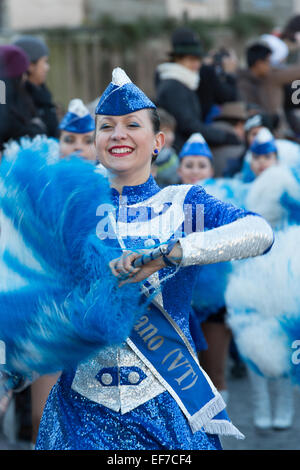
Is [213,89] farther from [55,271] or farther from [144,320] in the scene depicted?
[55,271]

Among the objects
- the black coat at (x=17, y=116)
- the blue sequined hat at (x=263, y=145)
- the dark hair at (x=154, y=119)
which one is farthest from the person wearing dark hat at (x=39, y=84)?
the dark hair at (x=154, y=119)

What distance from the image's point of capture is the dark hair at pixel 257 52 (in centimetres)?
761

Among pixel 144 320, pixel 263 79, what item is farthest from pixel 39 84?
pixel 144 320

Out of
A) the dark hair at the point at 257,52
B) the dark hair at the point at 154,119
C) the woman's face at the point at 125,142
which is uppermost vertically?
the dark hair at the point at 257,52

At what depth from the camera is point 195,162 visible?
210 inches

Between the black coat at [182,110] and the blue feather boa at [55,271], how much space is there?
3.93 metres

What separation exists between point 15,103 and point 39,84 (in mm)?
653

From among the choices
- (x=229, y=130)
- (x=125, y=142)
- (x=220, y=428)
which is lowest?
(x=220, y=428)

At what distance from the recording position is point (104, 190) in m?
2.44

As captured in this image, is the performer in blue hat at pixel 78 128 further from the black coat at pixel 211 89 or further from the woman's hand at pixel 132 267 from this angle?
the black coat at pixel 211 89

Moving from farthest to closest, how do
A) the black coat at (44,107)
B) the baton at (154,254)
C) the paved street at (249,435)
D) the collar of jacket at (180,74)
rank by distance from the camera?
the collar of jacket at (180,74)
the black coat at (44,107)
the paved street at (249,435)
the baton at (154,254)

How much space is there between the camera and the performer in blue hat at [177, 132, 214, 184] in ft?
17.4
